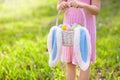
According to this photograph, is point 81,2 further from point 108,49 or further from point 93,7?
point 108,49

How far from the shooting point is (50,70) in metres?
5.29

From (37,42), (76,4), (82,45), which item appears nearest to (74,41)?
(82,45)

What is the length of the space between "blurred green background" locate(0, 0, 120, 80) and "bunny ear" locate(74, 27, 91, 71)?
1294mm

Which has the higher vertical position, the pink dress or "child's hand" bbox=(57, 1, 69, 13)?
"child's hand" bbox=(57, 1, 69, 13)

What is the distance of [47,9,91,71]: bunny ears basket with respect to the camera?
3613mm

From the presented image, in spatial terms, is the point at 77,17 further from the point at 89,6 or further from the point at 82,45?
the point at 82,45

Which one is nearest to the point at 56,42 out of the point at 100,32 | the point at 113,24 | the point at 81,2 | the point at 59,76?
the point at 81,2

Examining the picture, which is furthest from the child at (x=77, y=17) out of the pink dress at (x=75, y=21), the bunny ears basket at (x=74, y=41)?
the bunny ears basket at (x=74, y=41)

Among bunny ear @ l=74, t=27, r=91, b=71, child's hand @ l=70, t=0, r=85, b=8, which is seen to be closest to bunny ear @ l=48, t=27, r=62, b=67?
bunny ear @ l=74, t=27, r=91, b=71

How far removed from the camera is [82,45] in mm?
3625

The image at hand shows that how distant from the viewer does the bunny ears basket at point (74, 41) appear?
3.61 metres

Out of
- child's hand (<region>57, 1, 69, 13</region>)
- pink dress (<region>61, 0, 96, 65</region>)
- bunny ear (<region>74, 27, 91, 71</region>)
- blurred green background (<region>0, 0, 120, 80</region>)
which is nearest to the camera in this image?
bunny ear (<region>74, 27, 91, 71</region>)

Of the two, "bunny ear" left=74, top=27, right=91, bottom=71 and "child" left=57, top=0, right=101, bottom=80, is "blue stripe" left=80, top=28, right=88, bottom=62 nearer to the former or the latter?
"bunny ear" left=74, top=27, right=91, bottom=71

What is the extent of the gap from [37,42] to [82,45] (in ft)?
12.0
